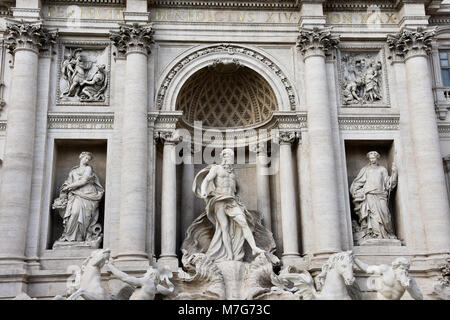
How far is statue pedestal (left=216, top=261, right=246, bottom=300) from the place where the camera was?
17.6 meters

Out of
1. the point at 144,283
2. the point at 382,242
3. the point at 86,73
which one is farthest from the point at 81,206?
the point at 382,242

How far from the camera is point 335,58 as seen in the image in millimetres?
21344

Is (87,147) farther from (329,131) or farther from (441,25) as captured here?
(441,25)

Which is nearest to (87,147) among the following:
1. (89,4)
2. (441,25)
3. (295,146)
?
(89,4)

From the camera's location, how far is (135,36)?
796 inches

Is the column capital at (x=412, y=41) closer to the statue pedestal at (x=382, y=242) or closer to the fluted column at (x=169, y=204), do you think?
the statue pedestal at (x=382, y=242)

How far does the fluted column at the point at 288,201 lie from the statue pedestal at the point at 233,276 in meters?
1.78

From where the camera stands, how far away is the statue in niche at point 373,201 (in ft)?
Result: 64.9

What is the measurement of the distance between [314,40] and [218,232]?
7571 mm

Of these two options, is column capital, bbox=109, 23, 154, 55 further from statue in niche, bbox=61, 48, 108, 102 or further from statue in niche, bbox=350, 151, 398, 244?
statue in niche, bbox=350, 151, 398, 244

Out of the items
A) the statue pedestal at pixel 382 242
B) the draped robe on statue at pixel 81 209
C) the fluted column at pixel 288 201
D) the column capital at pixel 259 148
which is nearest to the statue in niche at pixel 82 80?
the draped robe on statue at pixel 81 209

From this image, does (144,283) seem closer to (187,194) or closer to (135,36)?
(187,194)

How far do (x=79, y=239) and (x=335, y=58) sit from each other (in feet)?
36.1
